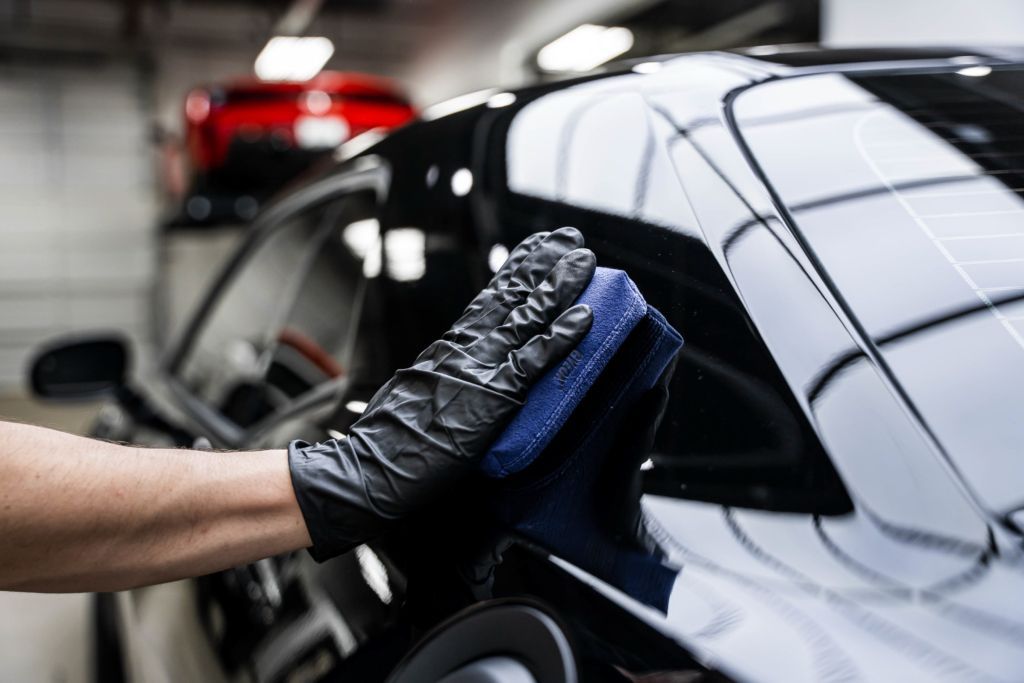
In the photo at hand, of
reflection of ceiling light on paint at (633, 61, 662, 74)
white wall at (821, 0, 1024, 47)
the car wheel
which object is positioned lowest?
the car wheel

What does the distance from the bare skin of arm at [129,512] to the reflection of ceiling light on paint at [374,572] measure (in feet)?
0.24

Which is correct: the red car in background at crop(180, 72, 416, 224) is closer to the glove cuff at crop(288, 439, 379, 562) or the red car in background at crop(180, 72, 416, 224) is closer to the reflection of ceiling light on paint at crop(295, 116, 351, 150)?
the reflection of ceiling light on paint at crop(295, 116, 351, 150)

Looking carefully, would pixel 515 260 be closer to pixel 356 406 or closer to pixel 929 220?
pixel 356 406

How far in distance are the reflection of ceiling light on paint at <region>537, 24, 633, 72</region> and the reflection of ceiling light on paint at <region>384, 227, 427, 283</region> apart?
6030mm

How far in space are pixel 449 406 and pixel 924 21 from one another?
4.03m

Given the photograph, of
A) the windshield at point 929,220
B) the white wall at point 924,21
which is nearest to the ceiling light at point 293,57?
the white wall at point 924,21

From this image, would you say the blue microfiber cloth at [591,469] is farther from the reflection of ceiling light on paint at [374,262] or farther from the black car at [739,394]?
the reflection of ceiling light on paint at [374,262]

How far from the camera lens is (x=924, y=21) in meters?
3.99

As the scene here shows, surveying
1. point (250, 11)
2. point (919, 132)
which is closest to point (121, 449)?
point (919, 132)

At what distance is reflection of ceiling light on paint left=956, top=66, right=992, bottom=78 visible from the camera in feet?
3.84

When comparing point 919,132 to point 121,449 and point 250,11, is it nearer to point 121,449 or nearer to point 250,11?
point 121,449

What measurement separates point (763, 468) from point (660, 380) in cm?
13

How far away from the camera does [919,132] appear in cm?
102

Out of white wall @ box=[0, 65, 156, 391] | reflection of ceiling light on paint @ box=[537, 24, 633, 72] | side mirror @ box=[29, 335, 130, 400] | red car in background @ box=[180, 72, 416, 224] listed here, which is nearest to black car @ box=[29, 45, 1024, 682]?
side mirror @ box=[29, 335, 130, 400]
